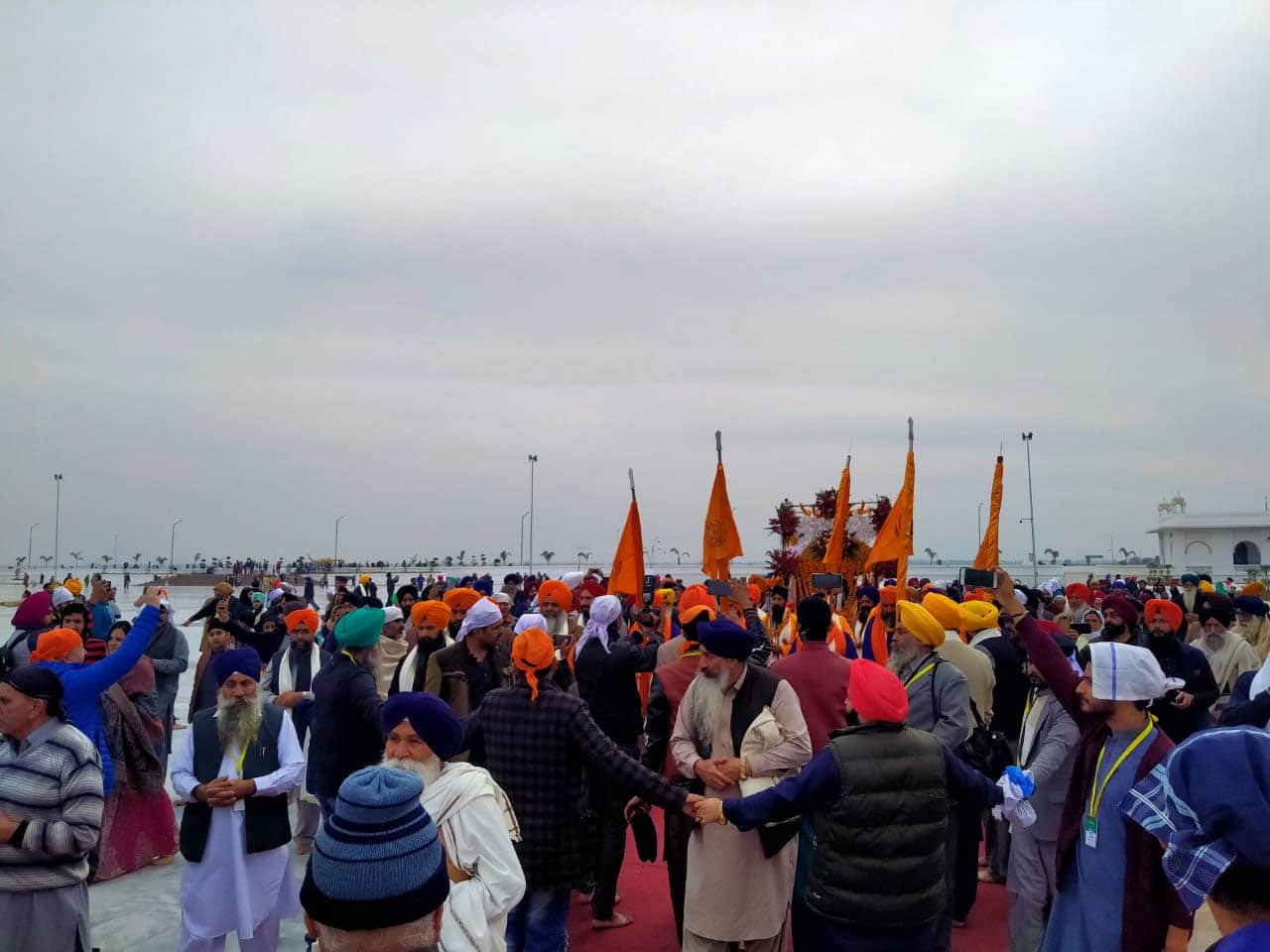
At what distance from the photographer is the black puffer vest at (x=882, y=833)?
376 centimetres

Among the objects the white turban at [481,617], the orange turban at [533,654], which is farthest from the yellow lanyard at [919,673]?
the white turban at [481,617]

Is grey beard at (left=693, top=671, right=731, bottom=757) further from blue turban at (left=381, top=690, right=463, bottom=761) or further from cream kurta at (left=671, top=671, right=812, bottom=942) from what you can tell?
blue turban at (left=381, top=690, right=463, bottom=761)

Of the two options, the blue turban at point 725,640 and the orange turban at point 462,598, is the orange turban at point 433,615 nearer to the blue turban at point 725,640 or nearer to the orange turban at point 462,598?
the orange turban at point 462,598

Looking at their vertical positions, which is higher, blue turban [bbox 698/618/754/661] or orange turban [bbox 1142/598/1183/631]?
blue turban [bbox 698/618/754/661]

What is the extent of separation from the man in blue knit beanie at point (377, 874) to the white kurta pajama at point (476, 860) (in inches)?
41.6

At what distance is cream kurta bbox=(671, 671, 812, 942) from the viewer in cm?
477

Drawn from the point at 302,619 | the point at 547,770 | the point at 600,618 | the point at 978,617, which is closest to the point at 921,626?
the point at 978,617

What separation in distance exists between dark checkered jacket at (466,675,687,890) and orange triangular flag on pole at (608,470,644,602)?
23.6 ft

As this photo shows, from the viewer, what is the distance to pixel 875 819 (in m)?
3.75

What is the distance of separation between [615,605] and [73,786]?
157 inches

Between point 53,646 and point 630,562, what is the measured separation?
23.9 ft

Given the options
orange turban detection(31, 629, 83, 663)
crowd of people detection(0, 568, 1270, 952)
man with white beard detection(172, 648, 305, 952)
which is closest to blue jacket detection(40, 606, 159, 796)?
crowd of people detection(0, 568, 1270, 952)

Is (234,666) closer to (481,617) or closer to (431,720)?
(431,720)

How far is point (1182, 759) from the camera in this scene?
6.93ft
